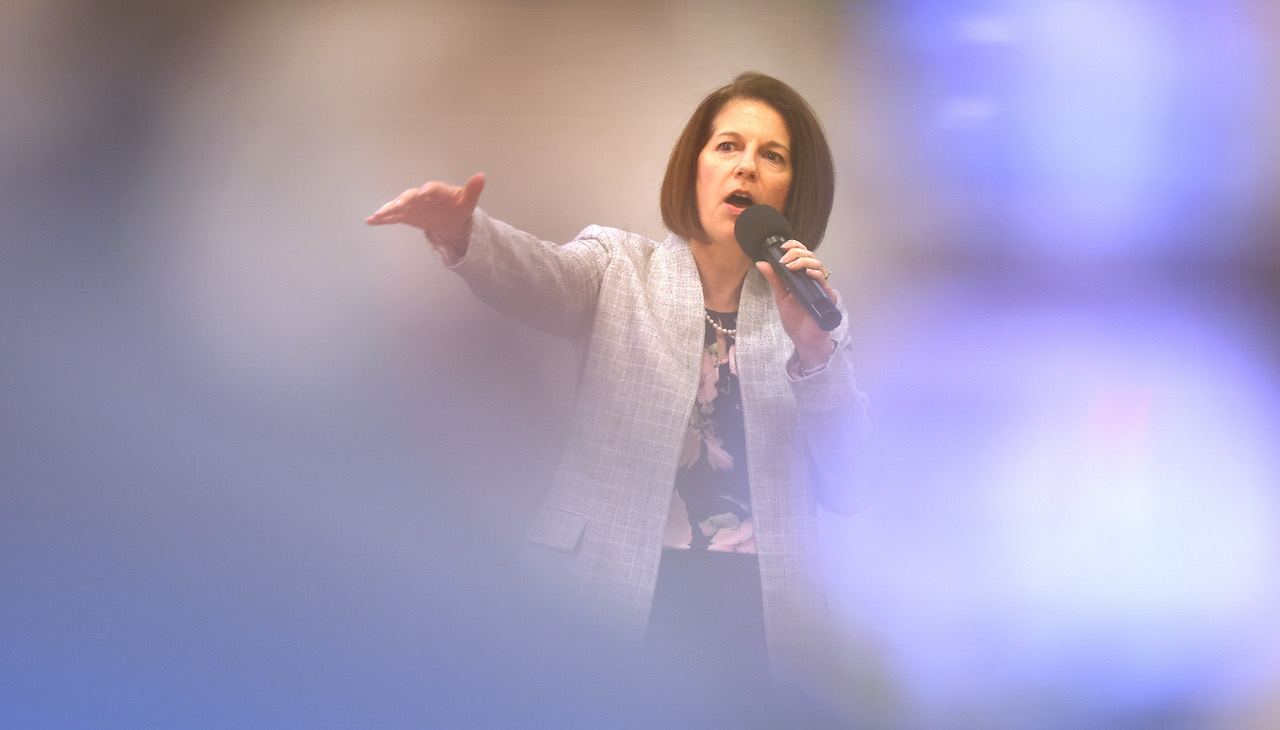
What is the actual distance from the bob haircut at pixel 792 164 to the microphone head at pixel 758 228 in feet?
0.41

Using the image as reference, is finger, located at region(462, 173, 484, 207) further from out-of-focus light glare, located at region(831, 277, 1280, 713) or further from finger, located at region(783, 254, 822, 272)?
out-of-focus light glare, located at region(831, 277, 1280, 713)

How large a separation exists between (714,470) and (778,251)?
0.33 meters

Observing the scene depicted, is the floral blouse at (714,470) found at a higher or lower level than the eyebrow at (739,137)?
lower

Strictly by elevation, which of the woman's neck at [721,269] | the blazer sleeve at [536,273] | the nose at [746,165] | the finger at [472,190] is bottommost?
the blazer sleeve at [536,273]

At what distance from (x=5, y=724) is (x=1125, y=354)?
191 cm

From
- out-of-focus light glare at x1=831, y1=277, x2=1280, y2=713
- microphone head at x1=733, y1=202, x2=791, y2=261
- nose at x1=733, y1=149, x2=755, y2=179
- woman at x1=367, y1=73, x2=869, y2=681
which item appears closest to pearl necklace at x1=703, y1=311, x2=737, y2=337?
woman at x1=367, y1=73, x2=869, y2=681

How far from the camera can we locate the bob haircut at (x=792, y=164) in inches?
58.0

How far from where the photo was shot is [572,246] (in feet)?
4.53

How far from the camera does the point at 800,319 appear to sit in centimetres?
127

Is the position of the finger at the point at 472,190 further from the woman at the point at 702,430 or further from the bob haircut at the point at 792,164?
the bob haircut at the point at 792,164

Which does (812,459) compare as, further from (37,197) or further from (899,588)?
(37,197)

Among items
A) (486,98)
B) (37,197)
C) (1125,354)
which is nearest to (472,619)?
(486,98)

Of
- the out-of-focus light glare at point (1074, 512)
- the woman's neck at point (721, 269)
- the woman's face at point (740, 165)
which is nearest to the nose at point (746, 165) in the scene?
the woman's face at point (740, 165)

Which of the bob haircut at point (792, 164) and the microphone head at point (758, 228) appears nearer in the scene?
the microphone head at point (758, 228)
